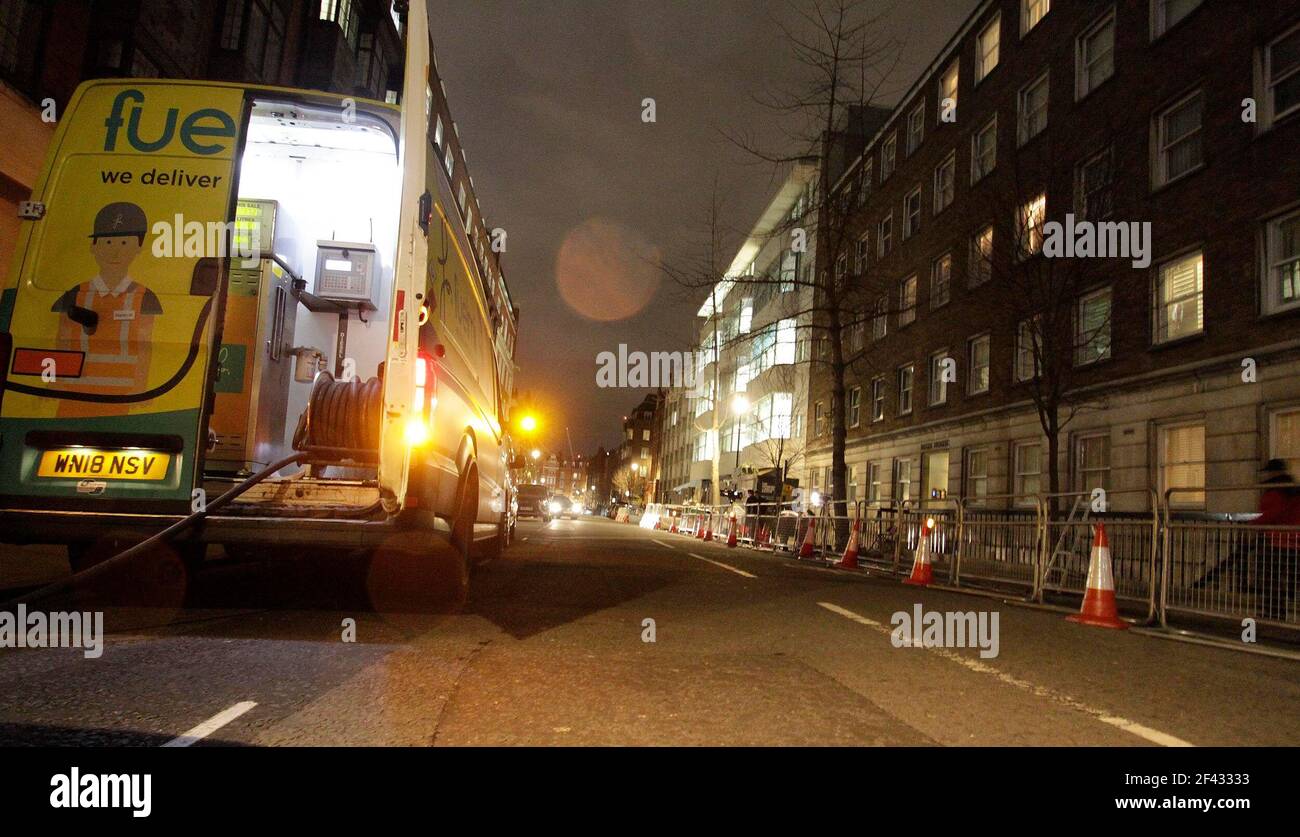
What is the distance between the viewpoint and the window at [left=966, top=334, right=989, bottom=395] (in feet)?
77.2

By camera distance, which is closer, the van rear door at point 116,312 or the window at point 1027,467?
the van rear door at point 116,312

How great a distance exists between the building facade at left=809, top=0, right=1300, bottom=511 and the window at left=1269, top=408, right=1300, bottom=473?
32 millimetres

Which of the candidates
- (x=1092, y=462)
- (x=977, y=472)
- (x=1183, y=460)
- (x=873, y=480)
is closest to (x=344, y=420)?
(x=1183, y=460)

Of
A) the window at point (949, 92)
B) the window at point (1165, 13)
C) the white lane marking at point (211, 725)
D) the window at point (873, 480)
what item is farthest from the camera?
the window at point (873, 480)

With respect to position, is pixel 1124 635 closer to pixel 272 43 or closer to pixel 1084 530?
pixel 1084 530

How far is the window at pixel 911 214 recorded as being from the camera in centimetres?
2969

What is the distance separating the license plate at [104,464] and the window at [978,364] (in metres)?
22.2

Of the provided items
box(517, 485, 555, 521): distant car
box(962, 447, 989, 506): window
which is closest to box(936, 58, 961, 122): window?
box(962, 447, 989, 506): window

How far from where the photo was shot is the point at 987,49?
25703 mm

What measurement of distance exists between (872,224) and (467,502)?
3074cm

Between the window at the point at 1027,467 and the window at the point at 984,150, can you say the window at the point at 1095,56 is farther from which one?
the window at the point at 1027,467

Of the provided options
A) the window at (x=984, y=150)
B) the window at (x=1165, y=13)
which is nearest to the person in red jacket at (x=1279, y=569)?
the window at (x=1165, y=13)

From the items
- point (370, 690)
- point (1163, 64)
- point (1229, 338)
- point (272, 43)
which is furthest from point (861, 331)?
point (370, 690)

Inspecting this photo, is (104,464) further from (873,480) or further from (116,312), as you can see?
(873,480)
